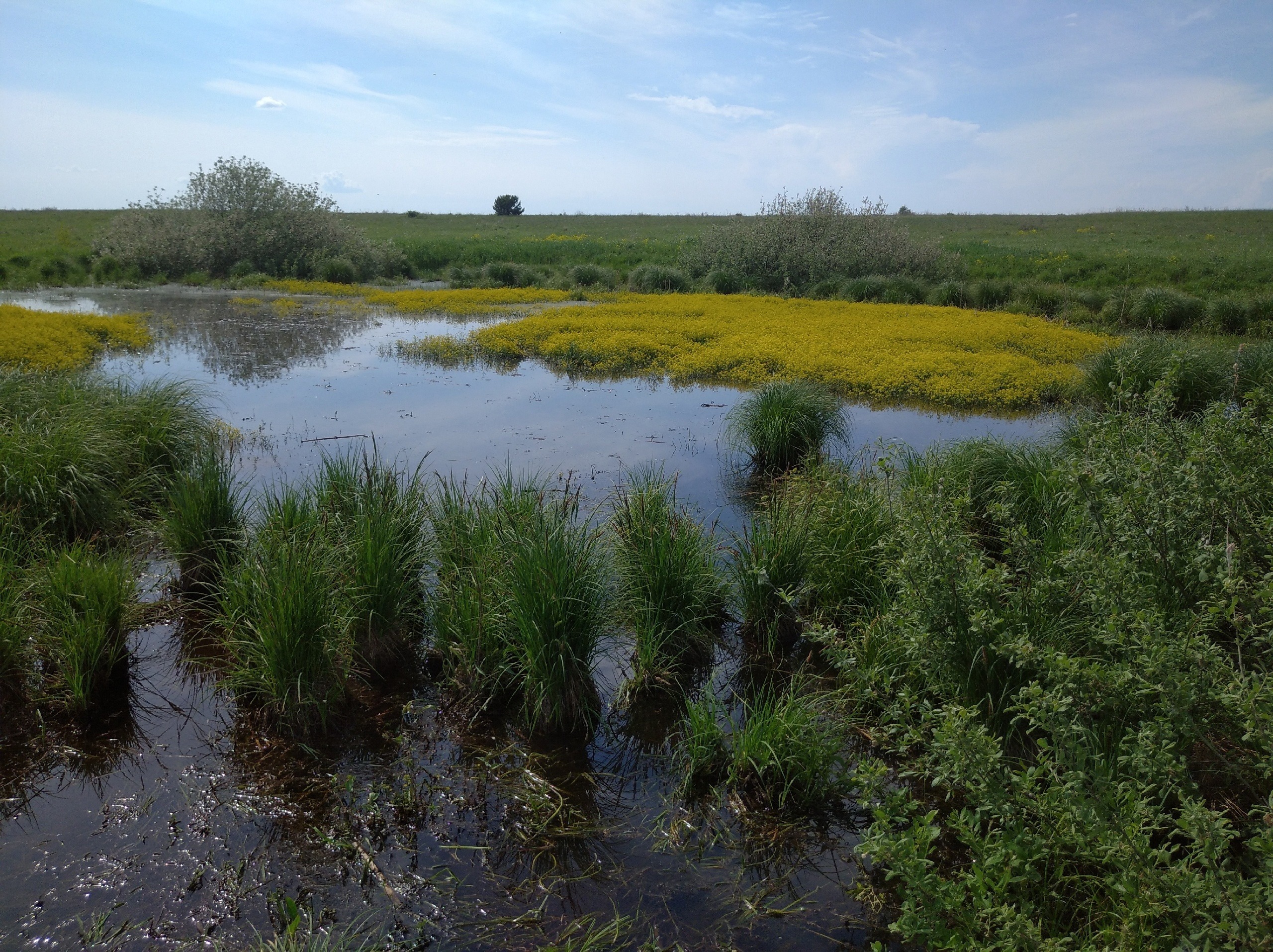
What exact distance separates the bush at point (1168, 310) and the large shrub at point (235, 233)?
24.9 m

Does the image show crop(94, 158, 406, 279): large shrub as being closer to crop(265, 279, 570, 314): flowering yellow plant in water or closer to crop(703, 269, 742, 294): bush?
crop(265, 279, 570, 314): flowering yellow plant in water

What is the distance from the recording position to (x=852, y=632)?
5383mm

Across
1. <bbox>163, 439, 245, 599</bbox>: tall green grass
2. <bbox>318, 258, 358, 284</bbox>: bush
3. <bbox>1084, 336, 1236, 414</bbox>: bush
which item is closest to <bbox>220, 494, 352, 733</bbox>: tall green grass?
<bbox>163, 439, 245, 599</bbox>: tall green grass

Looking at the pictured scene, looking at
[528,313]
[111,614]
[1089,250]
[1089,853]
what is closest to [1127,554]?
[1089,853]

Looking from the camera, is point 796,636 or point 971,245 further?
point 971,245

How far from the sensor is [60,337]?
13.6m

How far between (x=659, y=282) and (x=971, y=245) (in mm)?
24542

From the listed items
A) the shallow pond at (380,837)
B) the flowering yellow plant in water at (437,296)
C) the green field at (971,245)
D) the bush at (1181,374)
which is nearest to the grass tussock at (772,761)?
the shallow pond at (380,837)

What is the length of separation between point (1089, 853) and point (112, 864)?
3993mm

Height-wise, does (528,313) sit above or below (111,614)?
above

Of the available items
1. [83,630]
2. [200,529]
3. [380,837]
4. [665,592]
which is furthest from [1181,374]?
[83,630]

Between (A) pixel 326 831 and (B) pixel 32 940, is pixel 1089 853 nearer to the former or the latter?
(A) pixel 326 831

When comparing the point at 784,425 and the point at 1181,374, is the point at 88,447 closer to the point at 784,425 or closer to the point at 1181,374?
the point at 784,425

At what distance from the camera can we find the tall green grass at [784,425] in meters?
9.12
